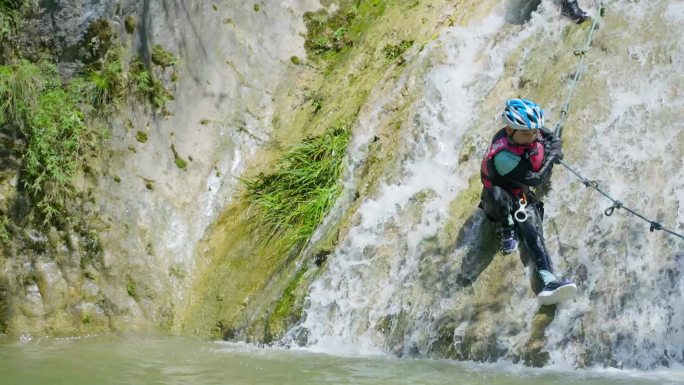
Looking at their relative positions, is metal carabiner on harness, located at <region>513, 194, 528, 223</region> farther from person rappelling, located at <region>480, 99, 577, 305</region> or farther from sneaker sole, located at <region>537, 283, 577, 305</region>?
sneaker sole, located at <region>537, 283, 577, 305</region>

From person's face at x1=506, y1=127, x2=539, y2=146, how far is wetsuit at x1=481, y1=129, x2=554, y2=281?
4cm

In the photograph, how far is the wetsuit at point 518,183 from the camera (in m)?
6.68

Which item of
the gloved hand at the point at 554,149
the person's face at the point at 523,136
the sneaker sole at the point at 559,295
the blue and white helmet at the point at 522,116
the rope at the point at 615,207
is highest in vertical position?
the blue and white helmet at the point at 522,116

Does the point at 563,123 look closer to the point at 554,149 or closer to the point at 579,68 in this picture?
the point at 579,68

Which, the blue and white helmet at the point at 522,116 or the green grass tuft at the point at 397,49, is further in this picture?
the green grass tuft at the point at 397,49

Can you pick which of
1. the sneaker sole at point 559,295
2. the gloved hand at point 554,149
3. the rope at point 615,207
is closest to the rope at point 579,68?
the gloved hand at point 554,149

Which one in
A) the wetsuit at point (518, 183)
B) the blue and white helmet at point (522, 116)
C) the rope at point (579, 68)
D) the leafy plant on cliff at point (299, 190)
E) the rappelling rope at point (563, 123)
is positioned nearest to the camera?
the rappelling rope at point (563, 123)

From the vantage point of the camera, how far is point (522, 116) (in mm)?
6586

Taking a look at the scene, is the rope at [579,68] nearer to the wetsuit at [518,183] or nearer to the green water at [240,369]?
the wetsuit at [518,183]

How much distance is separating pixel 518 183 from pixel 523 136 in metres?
0.38

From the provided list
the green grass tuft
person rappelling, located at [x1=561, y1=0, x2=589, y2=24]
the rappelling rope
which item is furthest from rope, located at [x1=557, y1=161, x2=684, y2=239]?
the green grass tuft

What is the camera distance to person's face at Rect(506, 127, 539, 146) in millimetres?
6625

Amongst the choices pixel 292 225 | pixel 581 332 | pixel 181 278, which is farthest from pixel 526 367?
pixel 181 278

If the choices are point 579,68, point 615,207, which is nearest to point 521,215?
point 615,207
